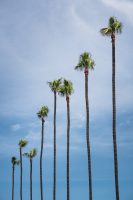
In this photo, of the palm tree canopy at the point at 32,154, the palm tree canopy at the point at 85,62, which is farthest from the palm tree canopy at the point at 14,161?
the palm tree canopy at the point at 85,62

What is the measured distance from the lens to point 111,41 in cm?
4847

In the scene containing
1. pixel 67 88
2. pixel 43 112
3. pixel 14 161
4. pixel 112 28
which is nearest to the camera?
pixel 112 28

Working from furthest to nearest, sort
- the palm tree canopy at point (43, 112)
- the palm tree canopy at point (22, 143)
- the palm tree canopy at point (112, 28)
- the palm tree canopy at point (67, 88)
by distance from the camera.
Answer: the palm tree canopy at point (22, 143), the palm tree canopy at point (43, 112), the palm tree canopy at point (67, 88), the palm tree canopy at point (112, 28)

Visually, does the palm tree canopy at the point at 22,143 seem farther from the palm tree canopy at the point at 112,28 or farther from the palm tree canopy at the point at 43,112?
the palm tree canopy at the point at 112,28

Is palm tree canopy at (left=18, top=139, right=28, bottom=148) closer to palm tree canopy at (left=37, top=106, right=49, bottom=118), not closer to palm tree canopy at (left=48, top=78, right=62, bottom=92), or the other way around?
palm tree canopy at (left=37, top=106, right=49, bottom=118)

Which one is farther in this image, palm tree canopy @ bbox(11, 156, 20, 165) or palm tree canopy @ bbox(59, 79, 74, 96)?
palm tree canopy @ bbox(11, 156, 20, 165)

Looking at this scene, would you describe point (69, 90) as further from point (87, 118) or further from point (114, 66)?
point (114, 66)

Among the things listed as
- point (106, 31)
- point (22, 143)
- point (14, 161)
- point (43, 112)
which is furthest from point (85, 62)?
point (14, 161)

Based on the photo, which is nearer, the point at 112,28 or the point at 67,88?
the point at 112,28

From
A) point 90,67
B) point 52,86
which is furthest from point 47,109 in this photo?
point 90,67

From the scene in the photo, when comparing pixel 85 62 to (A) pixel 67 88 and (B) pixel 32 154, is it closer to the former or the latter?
(A) pixel 67 88

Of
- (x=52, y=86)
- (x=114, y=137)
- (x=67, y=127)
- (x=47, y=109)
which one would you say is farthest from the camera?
(x=47, y=109)

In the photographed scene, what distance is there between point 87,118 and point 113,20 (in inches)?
497

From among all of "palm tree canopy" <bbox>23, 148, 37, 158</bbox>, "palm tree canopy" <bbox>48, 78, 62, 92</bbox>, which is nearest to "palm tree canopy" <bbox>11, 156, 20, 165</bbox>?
"palm tree canopy" <bbox>23, 148, 37, 158</bbox>
